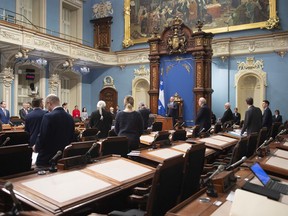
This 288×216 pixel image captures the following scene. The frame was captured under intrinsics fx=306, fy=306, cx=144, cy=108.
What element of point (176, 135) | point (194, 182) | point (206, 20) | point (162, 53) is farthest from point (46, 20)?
point (194, 182)

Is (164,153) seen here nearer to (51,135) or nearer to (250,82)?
(51,135)

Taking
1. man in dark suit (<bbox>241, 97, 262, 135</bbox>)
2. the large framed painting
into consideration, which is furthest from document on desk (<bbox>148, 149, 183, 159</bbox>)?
the large framed painting

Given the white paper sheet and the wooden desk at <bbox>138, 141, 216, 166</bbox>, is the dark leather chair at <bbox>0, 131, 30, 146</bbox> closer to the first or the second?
the wooden desk at <bbox>138, 141, 216, 166</bbox>

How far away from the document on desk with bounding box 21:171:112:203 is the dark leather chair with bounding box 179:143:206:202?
730 mm

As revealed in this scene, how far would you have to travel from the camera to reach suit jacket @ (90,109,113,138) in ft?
19.4

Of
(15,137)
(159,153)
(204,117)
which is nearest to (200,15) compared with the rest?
(204,117)

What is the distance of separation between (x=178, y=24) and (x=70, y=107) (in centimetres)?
812

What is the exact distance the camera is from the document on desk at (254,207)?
1.64 metres

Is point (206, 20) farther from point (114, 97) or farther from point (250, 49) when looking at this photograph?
point (114, 97)

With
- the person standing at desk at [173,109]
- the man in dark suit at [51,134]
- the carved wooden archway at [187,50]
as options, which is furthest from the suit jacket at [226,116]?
the man in dark suit at [51,134]

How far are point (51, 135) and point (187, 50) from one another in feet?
26.0

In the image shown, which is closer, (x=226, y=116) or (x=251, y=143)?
(x=251, y=143)

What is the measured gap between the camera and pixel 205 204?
1946mm

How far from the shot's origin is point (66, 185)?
7.40ft
